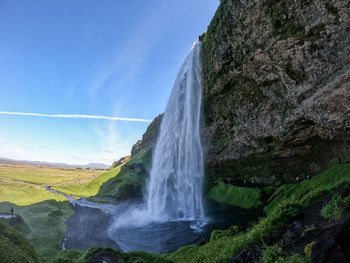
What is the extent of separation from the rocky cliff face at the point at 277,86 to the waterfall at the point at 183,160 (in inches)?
115

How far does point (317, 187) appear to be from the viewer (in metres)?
12.9

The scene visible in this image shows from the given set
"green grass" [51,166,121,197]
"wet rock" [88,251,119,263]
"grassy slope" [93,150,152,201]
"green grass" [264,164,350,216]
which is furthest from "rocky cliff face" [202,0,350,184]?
"green grass" [51,166,121,197]

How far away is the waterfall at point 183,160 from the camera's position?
3269 cm

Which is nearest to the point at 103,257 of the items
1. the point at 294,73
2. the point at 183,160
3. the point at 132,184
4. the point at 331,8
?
the point at 294,73

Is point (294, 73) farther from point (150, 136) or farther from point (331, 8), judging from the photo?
point (150, 136)

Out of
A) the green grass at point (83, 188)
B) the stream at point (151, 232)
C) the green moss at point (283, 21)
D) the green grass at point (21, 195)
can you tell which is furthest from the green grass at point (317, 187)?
the green grass at point (83, 188)

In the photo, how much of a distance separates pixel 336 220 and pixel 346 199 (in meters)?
1.01

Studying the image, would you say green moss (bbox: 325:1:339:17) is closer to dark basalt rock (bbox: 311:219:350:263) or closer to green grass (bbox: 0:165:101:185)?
dark basalt rock (bbox: 311:219:350:263)

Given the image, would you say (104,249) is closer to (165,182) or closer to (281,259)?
(281,259)

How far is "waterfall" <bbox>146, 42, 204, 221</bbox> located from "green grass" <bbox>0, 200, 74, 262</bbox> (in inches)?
536

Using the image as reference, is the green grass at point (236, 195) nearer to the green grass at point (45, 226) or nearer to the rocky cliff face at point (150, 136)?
the green grass at point (45, 226)

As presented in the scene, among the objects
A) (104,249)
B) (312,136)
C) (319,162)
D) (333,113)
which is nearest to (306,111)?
(333,113)

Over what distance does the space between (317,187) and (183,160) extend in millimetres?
22750

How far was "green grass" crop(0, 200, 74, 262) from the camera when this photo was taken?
19.0 metres
